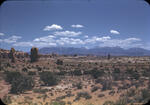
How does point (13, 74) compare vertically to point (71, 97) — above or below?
above

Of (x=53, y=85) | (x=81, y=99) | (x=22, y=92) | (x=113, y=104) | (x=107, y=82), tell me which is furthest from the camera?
(x=53, y=85)

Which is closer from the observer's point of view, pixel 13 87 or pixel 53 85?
pixel 13 87

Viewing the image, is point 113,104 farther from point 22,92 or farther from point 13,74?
point 13,74

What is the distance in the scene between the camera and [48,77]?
61.1ft

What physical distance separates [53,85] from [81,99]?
6.42 metres

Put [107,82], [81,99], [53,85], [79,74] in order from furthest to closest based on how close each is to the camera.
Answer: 1. [79,74]
2. [53,85]
3. [107,82]
4. [81,99]

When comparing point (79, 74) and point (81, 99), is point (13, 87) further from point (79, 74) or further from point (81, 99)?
point (79, 74)

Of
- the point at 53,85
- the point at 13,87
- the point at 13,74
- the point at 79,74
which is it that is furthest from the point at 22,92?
the point at 79,74

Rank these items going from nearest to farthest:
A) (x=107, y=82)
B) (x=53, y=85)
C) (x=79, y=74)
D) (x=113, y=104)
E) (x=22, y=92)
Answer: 1. (x=113, y=104)
2. (x=22, y=92)
3. (x=107, y=82)
4. (x=53, y=85)
5. (x=79, y=74)

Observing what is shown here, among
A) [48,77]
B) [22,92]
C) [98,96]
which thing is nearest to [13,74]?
[48,77]

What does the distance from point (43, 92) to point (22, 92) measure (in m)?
1.66

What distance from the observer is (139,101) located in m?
10.2

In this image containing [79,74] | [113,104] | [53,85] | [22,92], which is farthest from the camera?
[79,74]

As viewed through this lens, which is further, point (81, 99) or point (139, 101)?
point (81, 99)
